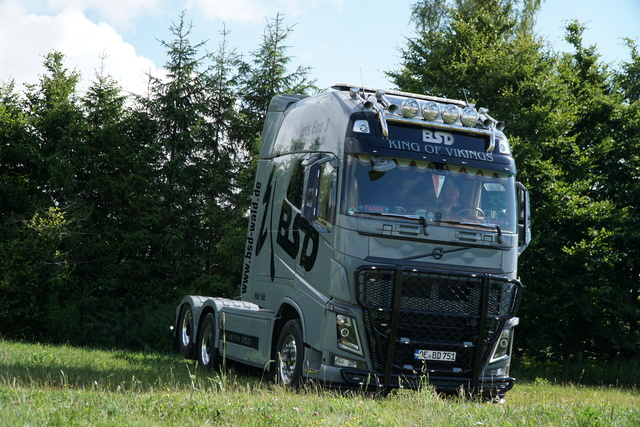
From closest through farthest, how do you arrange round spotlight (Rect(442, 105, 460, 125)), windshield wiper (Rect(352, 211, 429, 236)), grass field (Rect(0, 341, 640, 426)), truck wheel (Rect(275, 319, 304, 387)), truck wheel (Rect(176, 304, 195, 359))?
1. grass field (Rect(0, 341, 640, 426))
2. windshield wiper (Rect(352, 211, 429, 236))
3. truck wheel (Rect(275, 319, 304, 387))
4. round spotlight (Rect(442, 105, 460, 125))
5. truck wheel (Rect(176, 304, 195, 359))

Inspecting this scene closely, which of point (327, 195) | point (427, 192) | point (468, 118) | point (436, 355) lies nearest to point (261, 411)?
point (436, 355)

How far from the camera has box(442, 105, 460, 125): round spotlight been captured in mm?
10102

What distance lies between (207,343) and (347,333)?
15.5ft

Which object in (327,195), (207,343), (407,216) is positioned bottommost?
(207,343)

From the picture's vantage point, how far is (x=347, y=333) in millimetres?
9117

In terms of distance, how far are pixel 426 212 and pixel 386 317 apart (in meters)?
1.43

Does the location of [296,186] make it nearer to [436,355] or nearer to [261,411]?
[436,355]

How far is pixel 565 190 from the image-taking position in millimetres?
23250

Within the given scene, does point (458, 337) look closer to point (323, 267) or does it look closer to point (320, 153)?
point (323, 267)

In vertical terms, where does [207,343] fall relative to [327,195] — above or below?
below

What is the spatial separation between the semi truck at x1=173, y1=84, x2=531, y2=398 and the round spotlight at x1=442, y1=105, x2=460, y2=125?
0.02m

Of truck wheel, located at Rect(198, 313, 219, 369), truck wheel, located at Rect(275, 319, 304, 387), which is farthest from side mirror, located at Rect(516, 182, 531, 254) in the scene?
truck wheel, located at Rect(198, 313, 219, 369)

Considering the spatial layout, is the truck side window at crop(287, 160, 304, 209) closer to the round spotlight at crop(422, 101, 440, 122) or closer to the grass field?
the round spotlight at crop(422, 101, 440, 122)

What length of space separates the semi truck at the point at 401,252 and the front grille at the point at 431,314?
2 cm
